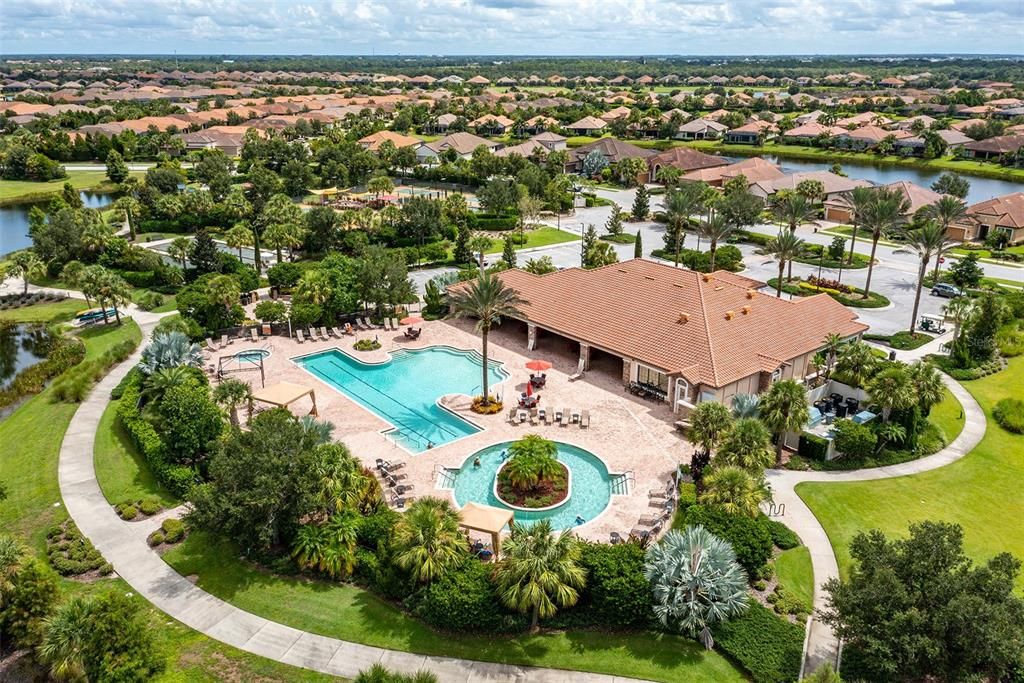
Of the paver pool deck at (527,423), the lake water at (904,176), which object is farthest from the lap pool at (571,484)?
the lake water at (904,176)

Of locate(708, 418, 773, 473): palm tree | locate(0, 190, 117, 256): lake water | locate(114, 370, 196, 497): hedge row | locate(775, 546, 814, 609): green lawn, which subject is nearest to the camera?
locate(775, 546, 814, 609): green lawn

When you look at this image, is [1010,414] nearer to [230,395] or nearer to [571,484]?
[571,484]

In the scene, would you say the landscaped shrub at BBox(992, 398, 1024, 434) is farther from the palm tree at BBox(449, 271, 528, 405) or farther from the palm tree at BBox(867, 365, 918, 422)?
the palm tree at BBox(449, 271, 528, 405)

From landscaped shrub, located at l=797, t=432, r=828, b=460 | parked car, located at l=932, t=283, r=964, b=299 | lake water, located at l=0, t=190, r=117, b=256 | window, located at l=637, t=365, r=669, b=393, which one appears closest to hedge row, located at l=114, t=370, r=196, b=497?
window, located at l=637, t=365, r=669, b=393

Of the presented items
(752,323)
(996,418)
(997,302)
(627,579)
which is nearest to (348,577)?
(627,579)

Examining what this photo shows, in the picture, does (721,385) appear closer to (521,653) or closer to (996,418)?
(996,418)

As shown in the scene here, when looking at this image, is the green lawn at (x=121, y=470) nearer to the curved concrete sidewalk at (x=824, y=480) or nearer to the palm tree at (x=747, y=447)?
the palm tree at (x=747, y=447)

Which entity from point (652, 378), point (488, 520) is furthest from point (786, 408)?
point (488, 520)

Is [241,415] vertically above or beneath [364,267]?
beneath
